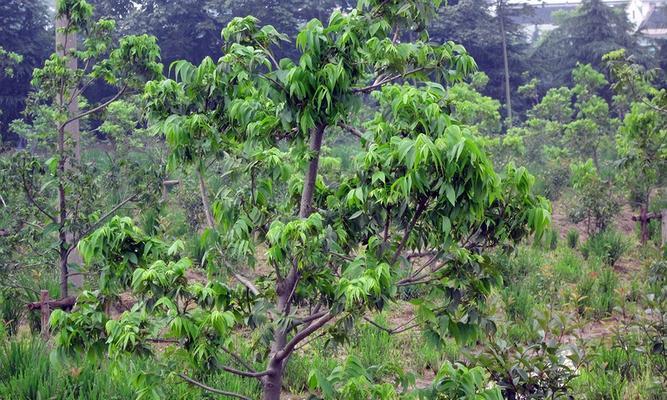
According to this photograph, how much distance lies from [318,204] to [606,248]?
882 centimetres

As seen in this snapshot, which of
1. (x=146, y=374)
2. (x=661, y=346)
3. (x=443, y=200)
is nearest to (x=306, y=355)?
(x=661, y=346)

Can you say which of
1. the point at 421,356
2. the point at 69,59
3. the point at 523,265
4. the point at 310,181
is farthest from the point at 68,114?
the point at 523,265

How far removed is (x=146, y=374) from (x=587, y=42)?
86.3 ft

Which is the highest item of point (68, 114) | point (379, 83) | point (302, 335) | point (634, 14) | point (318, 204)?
point (379, 83)

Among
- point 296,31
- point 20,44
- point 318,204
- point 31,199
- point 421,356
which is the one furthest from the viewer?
point 296,31

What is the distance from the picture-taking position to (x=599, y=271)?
36.5 ft

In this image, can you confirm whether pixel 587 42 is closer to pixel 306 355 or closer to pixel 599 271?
pixel 599 271

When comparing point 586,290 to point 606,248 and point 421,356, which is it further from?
point 421,356

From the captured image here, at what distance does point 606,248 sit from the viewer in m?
12.1

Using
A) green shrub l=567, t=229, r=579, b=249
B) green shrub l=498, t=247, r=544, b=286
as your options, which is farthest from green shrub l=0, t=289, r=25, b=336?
green shrub l=567, t=229, r=579, b=249

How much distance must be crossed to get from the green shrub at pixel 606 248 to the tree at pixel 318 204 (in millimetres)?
8457

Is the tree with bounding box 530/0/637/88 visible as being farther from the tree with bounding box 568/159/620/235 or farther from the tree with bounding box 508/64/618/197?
the tree with bounding box 568/159/620/235

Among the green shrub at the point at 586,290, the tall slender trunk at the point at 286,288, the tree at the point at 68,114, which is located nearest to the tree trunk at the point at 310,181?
the tall slender trunk at the point at 286,288

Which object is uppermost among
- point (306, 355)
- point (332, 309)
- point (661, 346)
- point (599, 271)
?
point (332, 309)
